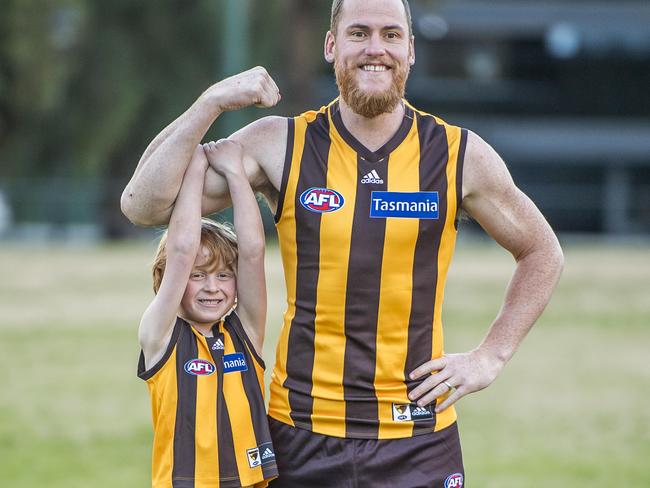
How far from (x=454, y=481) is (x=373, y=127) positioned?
112cm

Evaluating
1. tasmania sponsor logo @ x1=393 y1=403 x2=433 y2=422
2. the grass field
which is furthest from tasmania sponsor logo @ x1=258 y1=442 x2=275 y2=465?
the grass field

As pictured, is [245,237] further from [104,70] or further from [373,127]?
[104,70]

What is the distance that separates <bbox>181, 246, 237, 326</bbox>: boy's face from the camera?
151 inches

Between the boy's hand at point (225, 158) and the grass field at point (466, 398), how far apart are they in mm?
4814

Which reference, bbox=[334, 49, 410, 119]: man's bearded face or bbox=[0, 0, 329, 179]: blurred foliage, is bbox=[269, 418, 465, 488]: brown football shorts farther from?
bbox=[0, 0, 329, 179]: blurred foliage

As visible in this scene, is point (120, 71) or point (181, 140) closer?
point (181, 140)

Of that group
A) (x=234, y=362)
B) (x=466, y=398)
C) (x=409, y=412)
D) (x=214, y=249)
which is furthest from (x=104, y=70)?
(x=409, y=412)

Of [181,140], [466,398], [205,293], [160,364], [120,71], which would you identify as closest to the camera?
[181,140]

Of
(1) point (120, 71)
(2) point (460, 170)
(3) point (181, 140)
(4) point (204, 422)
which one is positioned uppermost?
(1) point (120, 71)

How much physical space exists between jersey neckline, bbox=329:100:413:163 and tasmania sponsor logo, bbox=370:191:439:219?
0.43 feet

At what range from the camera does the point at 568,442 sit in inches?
378

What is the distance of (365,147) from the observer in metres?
3.75

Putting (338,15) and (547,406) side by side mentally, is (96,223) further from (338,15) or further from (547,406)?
(338,15)

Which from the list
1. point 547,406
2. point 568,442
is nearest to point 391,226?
point 568,442
